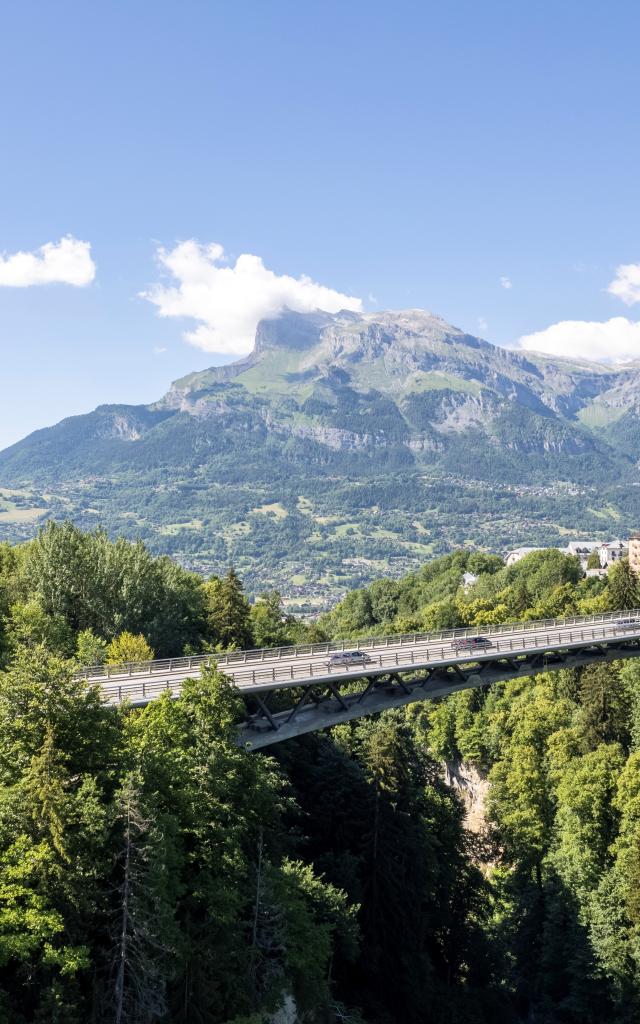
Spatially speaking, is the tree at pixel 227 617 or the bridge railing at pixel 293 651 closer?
the bridge railing at pixel 293 651

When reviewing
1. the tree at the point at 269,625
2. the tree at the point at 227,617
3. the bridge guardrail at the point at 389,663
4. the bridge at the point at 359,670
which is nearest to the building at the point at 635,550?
the tree at the point at 269,625

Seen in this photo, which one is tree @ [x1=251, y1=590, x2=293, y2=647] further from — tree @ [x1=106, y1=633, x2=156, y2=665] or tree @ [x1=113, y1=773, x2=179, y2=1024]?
tree @ [x1=113, y1=773, x2=179, y2=1024]

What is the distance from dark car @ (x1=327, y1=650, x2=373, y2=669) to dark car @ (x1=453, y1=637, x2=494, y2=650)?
342 inches

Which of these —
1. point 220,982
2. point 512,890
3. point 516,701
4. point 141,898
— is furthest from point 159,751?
point 516,701

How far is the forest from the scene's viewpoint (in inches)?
912

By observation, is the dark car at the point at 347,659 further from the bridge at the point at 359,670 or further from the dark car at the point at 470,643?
the dark car at the point at 470,643

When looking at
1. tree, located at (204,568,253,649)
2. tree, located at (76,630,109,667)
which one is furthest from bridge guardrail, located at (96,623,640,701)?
tree, located at (204,568,253,649)

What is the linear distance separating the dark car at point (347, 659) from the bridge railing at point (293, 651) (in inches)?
108

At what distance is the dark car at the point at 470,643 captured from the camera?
2339 inches

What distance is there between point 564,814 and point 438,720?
3027cm

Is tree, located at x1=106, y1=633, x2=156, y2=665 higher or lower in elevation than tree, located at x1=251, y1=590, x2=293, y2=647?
higher

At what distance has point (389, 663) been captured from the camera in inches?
2099

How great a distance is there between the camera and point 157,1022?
23.9 meters

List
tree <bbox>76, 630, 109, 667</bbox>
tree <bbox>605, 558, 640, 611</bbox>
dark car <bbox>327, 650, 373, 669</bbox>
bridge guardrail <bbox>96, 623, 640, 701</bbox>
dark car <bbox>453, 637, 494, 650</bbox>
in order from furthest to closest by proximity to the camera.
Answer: tree <bbox>605, 558, 640, 611</bbox>
dark car <bbox>453, 637, 494, 650</bbox>
tree <bbox>76, 630, 109, 667</bbox>
dark car <bbox>327, 650, 373, 669</bbox>
bridge guardrail <bbox>96, 623, 640, 701</bbox>
